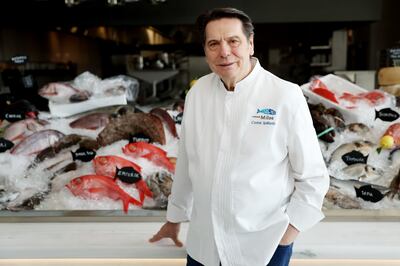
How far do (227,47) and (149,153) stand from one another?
952 millimetres

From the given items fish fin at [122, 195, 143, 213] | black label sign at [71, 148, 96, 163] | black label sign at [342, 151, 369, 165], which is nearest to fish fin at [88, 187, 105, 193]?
fish fin at [122, 195, 143, 213]

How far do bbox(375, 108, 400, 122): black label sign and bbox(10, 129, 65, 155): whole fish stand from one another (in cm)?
158

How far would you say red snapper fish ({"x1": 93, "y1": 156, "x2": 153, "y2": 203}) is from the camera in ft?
5.21

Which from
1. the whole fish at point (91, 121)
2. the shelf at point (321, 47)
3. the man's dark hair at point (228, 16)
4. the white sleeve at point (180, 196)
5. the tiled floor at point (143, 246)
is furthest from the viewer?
the shelf at point (321, 47)

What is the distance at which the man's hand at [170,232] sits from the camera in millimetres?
1246

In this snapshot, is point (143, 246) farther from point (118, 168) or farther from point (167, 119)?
point (167, 119)

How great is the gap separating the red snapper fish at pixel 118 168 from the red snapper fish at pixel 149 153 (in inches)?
3.3

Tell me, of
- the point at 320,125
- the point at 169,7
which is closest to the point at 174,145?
the point at 320,125

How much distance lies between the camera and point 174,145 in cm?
194

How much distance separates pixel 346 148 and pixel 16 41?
5835 mm

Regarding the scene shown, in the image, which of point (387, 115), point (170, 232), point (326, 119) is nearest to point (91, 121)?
point (170, 232)

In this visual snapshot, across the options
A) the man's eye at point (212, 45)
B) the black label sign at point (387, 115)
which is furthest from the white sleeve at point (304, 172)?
the black label sign at point (387, 115)

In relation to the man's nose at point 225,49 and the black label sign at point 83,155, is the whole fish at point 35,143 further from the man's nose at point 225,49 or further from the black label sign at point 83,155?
the man's nose at point 225,49

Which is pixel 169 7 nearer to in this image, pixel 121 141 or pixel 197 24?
pixel 121 141
